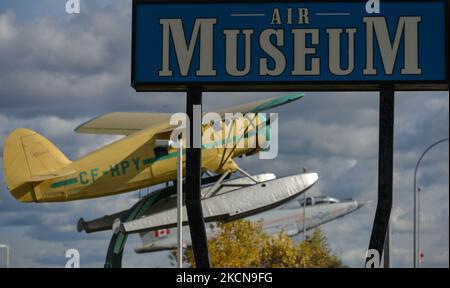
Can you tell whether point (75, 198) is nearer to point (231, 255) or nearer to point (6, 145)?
point (6, 145)

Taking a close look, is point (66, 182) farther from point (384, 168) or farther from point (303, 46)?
point (384, 168)

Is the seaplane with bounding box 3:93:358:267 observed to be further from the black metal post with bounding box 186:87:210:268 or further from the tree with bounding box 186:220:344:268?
the black metal post with bounding box 186:87:210:268

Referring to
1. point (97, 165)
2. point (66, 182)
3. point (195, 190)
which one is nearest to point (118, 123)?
point (66, 182)

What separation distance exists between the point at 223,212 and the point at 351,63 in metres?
40.0

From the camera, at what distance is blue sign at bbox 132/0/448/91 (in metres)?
14.2

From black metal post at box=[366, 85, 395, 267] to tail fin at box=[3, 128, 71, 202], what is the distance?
39.6 meters

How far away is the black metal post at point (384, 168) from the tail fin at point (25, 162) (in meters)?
39.6

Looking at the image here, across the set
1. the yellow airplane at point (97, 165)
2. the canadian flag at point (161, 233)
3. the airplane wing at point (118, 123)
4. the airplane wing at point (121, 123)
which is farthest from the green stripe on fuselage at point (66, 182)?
the canadian flag at point (161, 233)

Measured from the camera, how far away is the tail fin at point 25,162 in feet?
172

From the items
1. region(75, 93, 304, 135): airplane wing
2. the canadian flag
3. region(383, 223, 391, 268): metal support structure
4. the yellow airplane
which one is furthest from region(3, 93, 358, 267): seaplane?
region(383, 223, 391, 268): metal support structure

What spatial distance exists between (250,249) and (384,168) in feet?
141

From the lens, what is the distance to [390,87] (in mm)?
14367

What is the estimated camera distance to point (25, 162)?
5262 cm

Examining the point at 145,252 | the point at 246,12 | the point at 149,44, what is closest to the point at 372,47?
the point at 246,12
